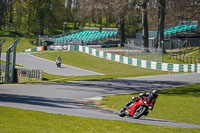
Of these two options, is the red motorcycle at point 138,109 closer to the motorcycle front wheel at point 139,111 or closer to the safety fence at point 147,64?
the motorcycle front wheel at point 139,111

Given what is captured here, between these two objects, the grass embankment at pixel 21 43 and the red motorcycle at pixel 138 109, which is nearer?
the red motorcycle at pixel 138 109

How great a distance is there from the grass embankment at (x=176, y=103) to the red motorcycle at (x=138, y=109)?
113 inches

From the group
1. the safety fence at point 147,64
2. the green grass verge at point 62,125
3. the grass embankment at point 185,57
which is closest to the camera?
the green grass verge at point 62,125

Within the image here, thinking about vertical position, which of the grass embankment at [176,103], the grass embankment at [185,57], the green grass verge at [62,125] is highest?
the grass embankment at [185,57]

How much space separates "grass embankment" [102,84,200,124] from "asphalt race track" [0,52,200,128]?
142 centimetres

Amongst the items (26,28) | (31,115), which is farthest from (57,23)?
(31,115)

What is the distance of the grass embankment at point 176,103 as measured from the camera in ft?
61.8

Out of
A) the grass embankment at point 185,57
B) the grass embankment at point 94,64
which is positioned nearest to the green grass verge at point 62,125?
the grass embankment at point 94,64

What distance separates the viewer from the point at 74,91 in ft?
85.9

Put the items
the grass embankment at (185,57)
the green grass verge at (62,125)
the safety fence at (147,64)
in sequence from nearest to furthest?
the green grass verge at (62,125)
the safety fence at (147,64)
the grass embankment at (185,57)

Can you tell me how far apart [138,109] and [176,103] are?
8016 millimetres

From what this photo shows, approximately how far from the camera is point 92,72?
45.2 metres

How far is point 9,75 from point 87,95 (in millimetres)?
10433

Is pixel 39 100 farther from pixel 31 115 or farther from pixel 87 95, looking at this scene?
pixel 31 115
